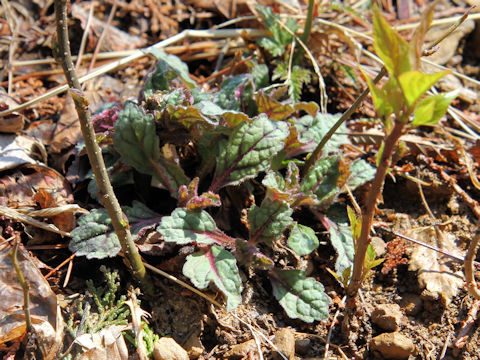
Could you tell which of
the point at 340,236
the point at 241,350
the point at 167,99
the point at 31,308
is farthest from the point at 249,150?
the point at 31,308

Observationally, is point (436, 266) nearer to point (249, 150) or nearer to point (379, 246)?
point (379, 246)

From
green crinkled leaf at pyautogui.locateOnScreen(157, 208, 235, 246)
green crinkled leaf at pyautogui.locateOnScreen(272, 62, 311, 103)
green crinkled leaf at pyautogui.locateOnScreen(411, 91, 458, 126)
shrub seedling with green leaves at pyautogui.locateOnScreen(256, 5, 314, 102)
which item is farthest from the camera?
shrub seedling with green leaves at pyautogui.locateOnScreen(256, 5, 314, 102)

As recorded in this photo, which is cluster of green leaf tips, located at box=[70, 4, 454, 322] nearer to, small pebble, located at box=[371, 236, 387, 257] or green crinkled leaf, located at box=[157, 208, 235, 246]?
green crinkled leaf, located at box=[157, 208, 235, 246]

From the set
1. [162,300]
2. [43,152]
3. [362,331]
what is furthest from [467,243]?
[43,152]

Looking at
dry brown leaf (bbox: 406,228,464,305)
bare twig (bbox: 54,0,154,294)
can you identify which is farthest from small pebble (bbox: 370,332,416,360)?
bare twig (bbox: 54,0,154,294)

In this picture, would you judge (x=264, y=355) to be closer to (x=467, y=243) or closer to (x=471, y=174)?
(x=467, y=243)

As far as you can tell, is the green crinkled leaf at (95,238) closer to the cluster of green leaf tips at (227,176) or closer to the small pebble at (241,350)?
the cluster of green leaf tips at (227,176)
